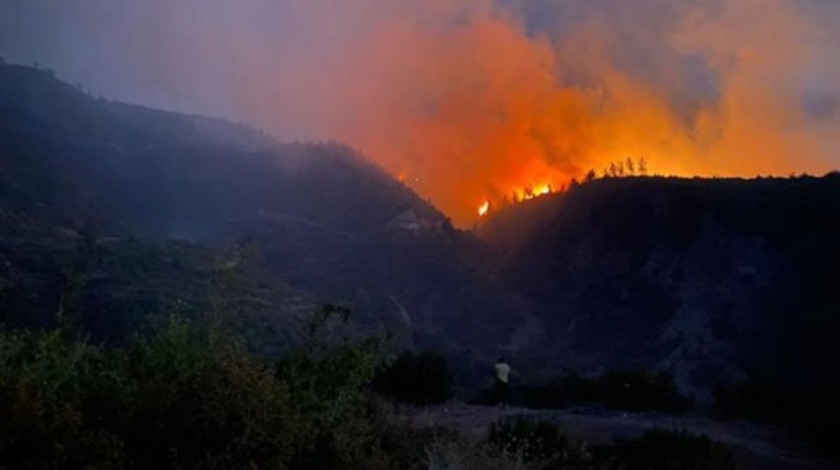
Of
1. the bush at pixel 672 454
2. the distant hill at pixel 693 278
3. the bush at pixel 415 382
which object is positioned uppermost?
the distant hill at pixel 693 278

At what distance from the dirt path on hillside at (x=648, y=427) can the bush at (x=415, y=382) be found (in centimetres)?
69

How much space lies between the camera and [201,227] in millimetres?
73312

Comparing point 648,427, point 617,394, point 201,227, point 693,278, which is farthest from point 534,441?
point 201,227

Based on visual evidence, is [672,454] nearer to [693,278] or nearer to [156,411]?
[156,411]

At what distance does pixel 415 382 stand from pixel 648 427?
248 inches

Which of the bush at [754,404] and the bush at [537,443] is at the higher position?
the bush at [754,404]

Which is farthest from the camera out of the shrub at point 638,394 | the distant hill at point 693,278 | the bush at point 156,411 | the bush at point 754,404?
the distant hill at point 693,278

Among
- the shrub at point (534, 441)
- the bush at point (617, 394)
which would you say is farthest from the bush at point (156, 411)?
the bush at point (617, 394)

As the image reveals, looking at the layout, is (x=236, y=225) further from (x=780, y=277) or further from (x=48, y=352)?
(x=48, y=352)

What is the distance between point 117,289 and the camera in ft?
148

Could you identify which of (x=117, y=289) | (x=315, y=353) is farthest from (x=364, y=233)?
(x=315, y=353)

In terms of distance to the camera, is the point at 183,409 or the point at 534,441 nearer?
the point at 183,409

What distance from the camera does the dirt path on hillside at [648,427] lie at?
16203 mm

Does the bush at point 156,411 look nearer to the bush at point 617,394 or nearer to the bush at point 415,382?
the bush at point 415,382
